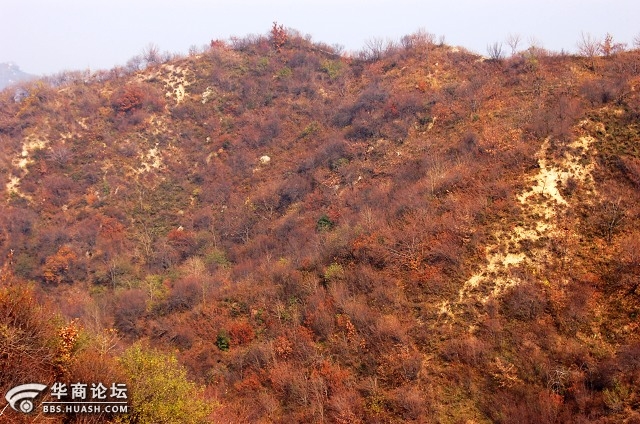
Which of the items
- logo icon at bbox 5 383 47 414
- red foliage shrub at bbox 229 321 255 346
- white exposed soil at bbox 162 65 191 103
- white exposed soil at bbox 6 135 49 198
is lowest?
red foliage shrub at bbox 229 321 255 346

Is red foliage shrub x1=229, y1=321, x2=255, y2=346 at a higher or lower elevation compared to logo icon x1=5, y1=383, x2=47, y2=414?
lower

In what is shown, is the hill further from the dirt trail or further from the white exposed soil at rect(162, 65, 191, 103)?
the white exposed soil at rect(162, 65, 191, 103)

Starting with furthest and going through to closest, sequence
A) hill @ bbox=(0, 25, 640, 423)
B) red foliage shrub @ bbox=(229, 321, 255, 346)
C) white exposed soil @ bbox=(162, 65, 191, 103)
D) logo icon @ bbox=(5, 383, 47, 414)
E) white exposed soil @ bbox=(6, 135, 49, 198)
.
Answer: white exposed soil @ bbox=(162, 65, 191, 103) → white exposed soil @ bbox=(6, 135, 49, 198) → red foliage shrub @ bbox=(229, 321, 255, 346) → hill @ bbox=(0, 25, 640, 423) → logo icon @ bbox=(5, 383, 47, 414)

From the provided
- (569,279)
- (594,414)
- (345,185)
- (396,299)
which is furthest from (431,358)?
(345,185)

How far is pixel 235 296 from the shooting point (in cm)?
3294

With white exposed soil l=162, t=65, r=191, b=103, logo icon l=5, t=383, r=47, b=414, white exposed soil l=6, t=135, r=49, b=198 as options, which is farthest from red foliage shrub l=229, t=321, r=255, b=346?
white exposed soil l=162, t=65, r=191, b=103

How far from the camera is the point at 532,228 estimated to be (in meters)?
25.1

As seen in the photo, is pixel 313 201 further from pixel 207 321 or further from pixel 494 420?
pixel 494 420

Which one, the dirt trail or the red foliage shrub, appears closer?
the dirt trail

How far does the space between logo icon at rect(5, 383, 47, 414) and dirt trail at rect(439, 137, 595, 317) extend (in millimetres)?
19500

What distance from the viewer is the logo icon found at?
1311 cm

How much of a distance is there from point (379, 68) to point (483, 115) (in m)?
25.2

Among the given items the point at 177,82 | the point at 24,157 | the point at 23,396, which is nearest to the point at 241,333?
the point at 23,396


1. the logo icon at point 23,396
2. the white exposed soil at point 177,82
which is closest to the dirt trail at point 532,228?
the logo icon at point 23,396
